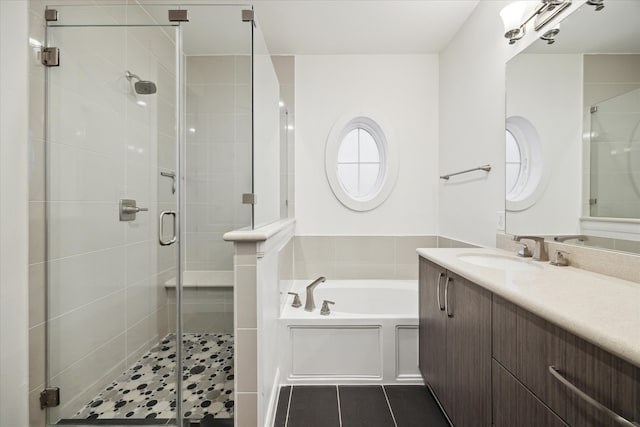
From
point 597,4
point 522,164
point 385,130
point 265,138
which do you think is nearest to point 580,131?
point 522,164

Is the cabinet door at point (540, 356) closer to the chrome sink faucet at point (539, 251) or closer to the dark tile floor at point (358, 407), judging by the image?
the chrome sink faucet at point (539, 251)

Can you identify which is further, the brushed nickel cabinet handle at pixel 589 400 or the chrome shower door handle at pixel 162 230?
the chrome shower door handle at pixel 162 230

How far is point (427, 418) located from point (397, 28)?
2605 mm

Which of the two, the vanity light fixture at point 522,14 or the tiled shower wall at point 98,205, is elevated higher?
the vanity light fixture at point 522,14

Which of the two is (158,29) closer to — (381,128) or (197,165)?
(197,165)

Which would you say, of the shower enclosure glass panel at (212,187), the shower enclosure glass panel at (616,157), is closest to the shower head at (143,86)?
the shower enclosure glass panel at (212,187)

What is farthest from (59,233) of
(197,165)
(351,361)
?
(351,361)

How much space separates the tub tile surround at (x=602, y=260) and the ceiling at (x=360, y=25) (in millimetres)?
1698

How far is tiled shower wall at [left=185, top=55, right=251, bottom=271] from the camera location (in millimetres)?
1500

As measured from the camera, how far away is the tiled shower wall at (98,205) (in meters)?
1.37

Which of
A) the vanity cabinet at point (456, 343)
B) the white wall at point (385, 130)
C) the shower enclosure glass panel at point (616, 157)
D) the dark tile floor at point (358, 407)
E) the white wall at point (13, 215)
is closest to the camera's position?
the shower enclosure glass panel at point (616, 157)

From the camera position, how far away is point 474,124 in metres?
2.04

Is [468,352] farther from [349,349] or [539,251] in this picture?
[349,349]

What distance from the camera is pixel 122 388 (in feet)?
4.90
